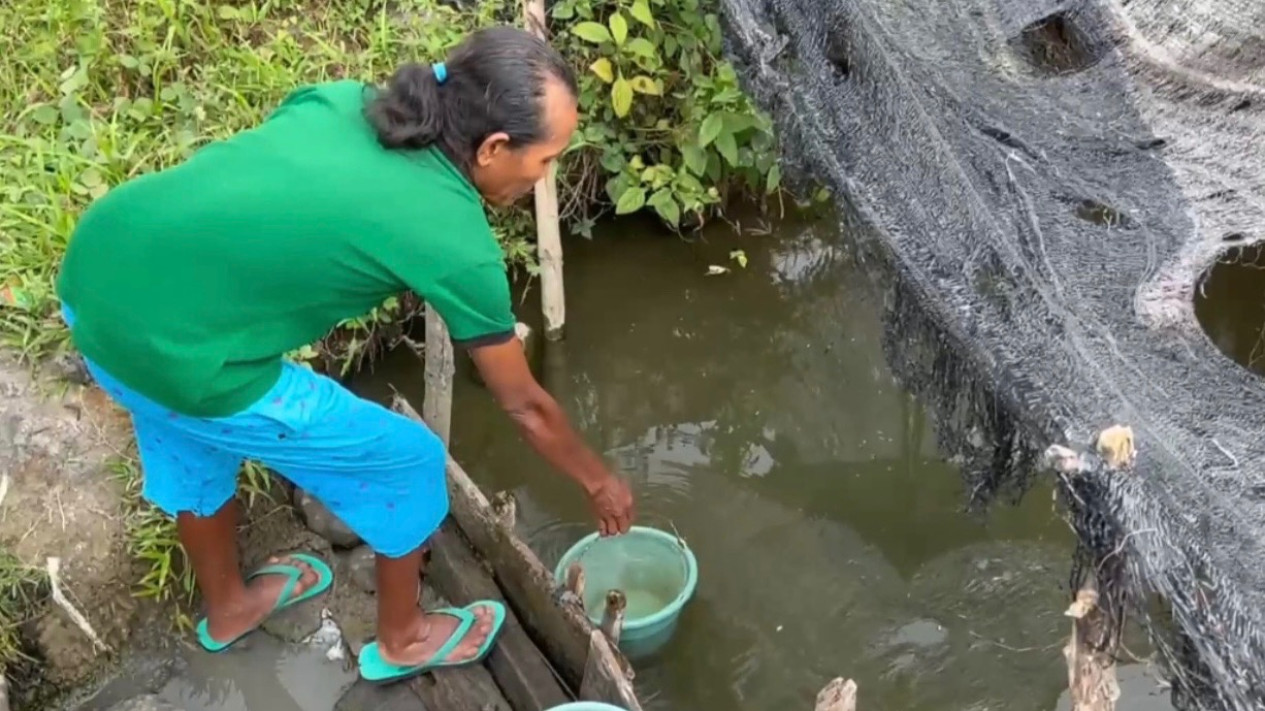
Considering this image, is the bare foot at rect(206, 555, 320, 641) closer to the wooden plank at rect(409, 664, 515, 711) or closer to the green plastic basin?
the wooden plank at rect(409, 664, 515, 711)

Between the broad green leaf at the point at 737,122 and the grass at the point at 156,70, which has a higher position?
the broad green leaf at the point at 737,122

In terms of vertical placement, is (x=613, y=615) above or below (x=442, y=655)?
above

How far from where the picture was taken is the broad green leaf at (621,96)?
3.76 metres

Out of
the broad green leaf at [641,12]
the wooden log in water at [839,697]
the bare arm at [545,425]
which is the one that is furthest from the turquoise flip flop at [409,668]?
the broad green leaf at [641,12]

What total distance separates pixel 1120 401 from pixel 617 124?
233 cm

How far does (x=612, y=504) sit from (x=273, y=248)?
0.76 meters

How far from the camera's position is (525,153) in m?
1.76

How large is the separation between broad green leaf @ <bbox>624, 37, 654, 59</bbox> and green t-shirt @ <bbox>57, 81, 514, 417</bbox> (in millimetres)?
2072

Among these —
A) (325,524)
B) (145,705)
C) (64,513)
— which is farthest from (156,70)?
(145,705)

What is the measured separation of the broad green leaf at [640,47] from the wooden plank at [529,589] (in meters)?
1.65

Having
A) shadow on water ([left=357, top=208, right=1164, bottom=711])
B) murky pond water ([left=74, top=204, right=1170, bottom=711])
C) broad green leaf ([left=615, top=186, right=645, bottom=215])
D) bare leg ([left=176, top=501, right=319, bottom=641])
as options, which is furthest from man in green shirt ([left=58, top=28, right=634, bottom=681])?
broad green leaf ([left=615, top=186, right=645, bottom=215])

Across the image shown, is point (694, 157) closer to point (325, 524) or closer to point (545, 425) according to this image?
point (325, 524)

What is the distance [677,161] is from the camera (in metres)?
4.06

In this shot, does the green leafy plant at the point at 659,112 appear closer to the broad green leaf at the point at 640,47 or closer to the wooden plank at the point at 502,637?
the broad green leaf at the point at 640,47
